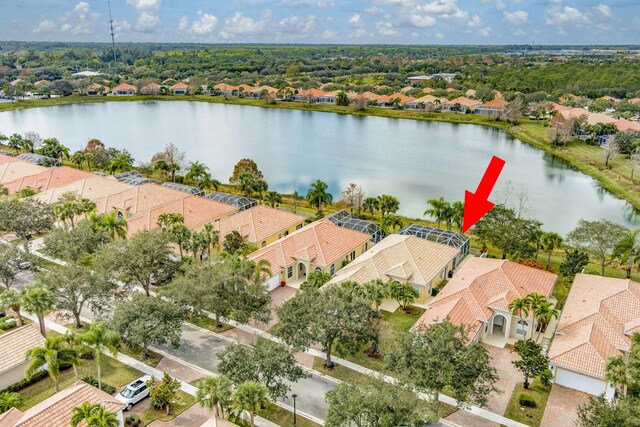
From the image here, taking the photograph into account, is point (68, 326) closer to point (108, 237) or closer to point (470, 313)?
point (108, 237)

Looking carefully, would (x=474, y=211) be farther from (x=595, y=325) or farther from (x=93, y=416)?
(x=93, y=416)

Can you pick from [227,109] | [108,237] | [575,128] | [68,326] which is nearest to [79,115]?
[227,109]

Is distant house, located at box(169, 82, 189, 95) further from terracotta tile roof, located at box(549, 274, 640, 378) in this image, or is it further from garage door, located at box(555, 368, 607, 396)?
A: garage door, located at box(555, 368, 607, 396)

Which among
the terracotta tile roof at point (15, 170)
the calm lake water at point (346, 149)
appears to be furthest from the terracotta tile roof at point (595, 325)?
the terracotta tile roof at point (15, 170)

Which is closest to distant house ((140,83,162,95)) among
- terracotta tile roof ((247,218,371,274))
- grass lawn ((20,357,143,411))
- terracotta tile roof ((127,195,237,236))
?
terracotta tile roof ((127,195,237,236))

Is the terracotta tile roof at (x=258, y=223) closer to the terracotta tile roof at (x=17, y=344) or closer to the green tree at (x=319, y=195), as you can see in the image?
the green tree at (x=319, y=195)
